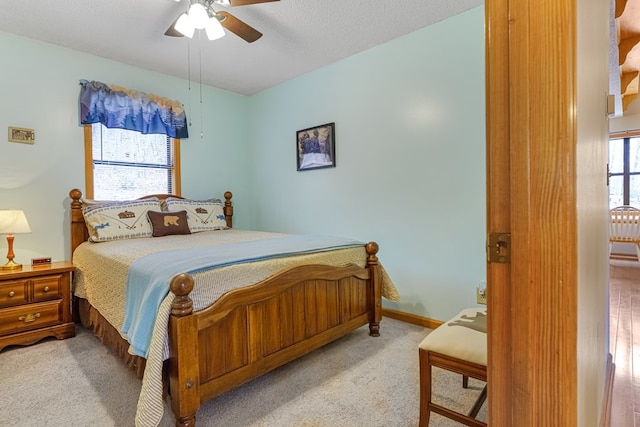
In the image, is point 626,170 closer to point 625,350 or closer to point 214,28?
point 625,350

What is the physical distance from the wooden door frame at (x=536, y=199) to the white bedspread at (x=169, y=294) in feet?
4.61

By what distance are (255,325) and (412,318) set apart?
167 centimetres

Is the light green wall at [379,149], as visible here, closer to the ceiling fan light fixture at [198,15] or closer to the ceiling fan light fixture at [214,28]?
the ceiling fan light fixture at [214,28]

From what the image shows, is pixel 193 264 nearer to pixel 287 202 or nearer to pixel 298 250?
pixel 298 250

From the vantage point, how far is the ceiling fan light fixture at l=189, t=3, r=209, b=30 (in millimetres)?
2068

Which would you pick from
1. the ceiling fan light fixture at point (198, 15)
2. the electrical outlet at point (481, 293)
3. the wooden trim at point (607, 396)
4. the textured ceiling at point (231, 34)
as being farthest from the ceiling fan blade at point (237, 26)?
the wooden trim at point (607, 396)

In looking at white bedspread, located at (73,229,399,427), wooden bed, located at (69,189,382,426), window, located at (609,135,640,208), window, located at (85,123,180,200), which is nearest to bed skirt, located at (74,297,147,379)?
wooden bed, located at (69,189,382,426)

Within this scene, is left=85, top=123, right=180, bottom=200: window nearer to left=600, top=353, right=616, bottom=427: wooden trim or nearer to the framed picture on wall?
the framed picture on wall

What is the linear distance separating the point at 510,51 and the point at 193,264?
5.34 feet

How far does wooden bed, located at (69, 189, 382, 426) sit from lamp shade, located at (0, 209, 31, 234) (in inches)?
31.4

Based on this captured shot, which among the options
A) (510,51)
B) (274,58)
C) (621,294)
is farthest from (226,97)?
(621,294)

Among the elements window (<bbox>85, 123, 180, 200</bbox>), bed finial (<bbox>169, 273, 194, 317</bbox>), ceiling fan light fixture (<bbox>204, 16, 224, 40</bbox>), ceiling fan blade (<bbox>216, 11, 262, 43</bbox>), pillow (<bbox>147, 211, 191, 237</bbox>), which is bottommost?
bed finial (<bbox>169, 273, 194, 317</bbox>)

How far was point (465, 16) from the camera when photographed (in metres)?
2.62

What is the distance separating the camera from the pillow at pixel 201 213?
3.53 meters
